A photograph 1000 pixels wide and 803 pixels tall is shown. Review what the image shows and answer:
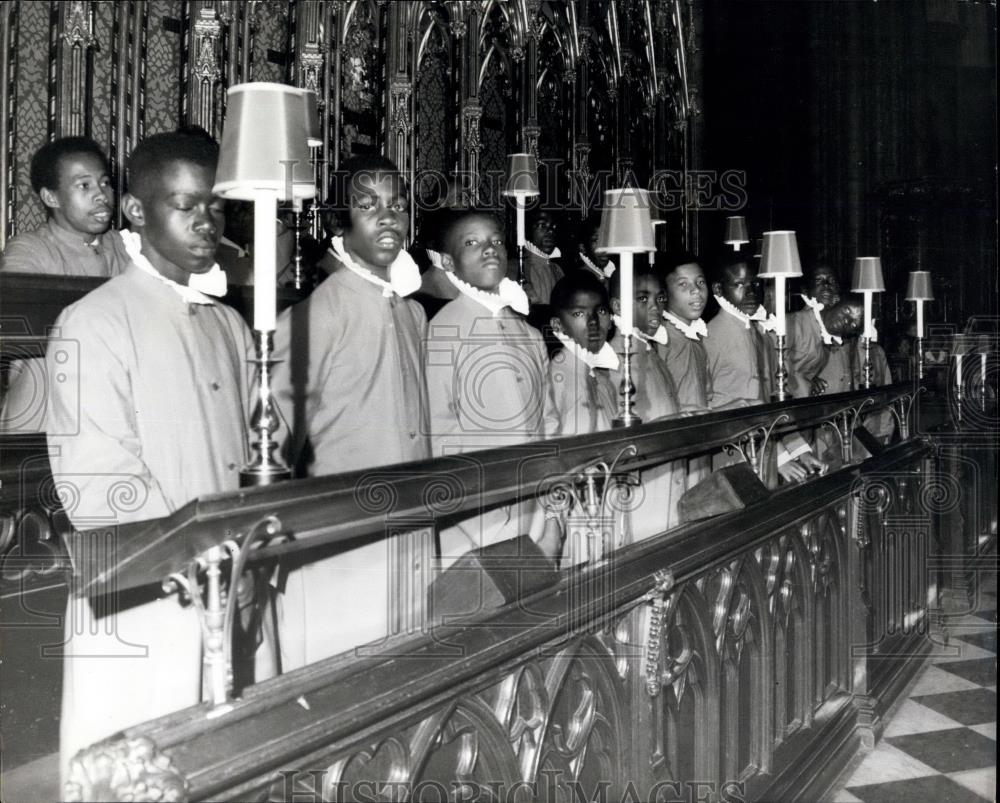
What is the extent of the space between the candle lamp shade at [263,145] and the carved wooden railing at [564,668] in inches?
27.3

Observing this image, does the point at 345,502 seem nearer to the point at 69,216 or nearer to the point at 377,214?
the point at 377,214

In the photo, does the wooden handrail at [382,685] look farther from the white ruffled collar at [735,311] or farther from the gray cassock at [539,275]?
the gray cassock at [539,275]

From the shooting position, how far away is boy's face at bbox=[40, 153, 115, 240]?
3.88 meters

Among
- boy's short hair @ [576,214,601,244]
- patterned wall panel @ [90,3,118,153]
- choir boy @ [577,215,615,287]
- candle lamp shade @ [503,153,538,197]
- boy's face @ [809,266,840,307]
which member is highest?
patterned wall panel @ [90,3,118,153]

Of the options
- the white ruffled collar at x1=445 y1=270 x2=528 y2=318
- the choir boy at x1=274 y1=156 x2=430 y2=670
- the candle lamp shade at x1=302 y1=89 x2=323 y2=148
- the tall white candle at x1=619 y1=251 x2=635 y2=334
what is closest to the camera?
the choir boy at x1=274 y1=156 x2=430 y2=670

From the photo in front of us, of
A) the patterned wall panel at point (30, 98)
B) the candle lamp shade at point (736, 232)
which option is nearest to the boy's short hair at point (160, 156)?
the patterned wall panel at point (30, 98)

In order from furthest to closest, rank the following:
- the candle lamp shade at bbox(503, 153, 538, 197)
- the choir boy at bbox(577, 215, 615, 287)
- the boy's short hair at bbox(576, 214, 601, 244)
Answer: the boy's short hair at bbox(576, 214, 601, 244) < the choir boy at bbox(577, 215, 615, 287) < the candle lamp shade at bbox(503, 153, 538, 197)

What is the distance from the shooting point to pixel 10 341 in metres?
3.00

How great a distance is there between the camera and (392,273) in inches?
126

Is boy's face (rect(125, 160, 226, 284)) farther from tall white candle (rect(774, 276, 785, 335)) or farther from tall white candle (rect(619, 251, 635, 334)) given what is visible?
tall white candle (rect(774, 276, 785, 335))

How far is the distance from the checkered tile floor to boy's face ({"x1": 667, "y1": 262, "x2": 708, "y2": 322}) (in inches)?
86.4

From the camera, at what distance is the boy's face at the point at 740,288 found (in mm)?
5551

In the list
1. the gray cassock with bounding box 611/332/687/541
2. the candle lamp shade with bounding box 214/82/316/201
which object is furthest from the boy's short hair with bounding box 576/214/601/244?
the candle lamp shade with bounding box 214/82/316/201

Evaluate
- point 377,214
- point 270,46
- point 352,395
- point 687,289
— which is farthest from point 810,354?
point 352,395
